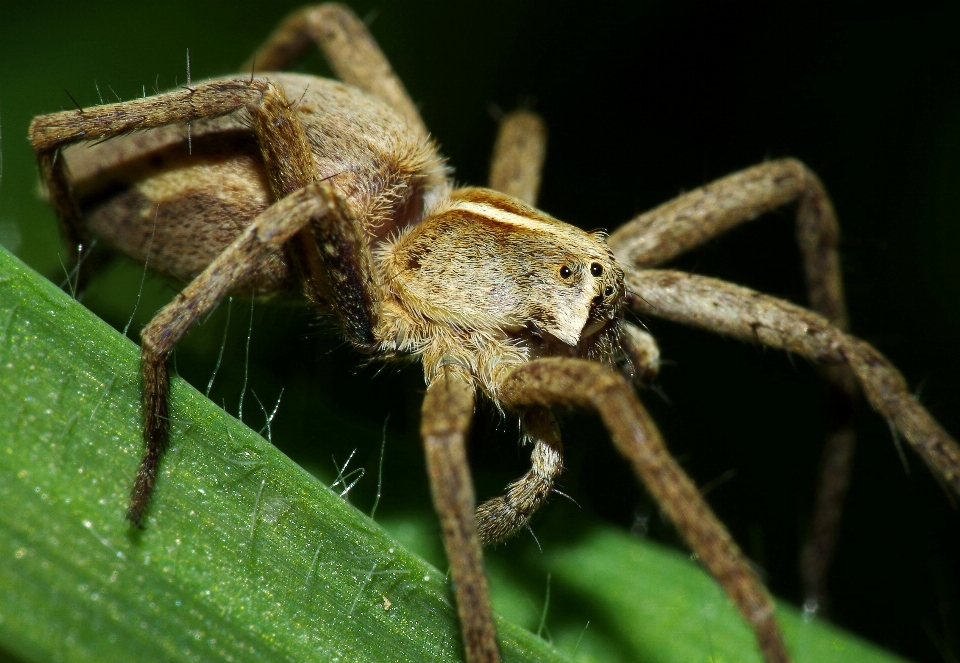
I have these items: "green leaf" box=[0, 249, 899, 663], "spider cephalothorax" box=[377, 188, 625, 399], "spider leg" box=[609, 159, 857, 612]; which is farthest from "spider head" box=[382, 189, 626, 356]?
"green leaf" box=[0, 249, 899, 663]

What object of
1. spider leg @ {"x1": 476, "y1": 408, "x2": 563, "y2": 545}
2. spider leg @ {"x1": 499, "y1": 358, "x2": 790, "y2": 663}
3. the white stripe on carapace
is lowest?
spider leg @ {"x1": 476, "y1": 408, "x2": 563, "y2": 545}

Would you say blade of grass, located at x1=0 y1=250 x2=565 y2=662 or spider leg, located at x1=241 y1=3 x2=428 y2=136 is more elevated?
spider leg, located at x1=241 y1=3 x2=428 y2=136

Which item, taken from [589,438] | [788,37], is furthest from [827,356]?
[788,37]

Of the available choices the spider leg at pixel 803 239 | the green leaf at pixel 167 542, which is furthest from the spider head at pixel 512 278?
the green leaf at pixel 167 542

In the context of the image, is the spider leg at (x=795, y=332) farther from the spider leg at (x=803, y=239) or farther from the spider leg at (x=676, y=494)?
the spider leg at (x=676, y=494)

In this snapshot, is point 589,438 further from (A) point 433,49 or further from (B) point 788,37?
(B) point 788,37

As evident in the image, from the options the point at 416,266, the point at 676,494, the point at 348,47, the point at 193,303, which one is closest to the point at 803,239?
the point at 416,266

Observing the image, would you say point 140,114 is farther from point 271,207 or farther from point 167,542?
point 167,542

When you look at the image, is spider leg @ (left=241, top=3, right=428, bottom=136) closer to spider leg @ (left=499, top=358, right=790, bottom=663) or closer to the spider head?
the spider head
